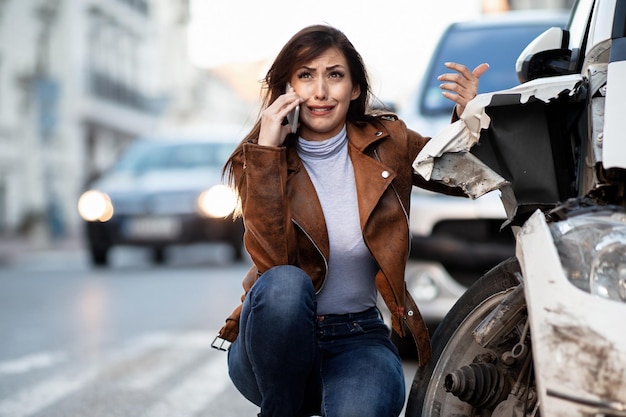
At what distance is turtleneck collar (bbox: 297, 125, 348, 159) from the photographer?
3367 mm

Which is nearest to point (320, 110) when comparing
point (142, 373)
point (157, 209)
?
point (142, 373)

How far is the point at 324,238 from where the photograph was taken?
3232 millimetres

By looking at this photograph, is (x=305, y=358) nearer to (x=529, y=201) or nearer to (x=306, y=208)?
(x=306, y=208)

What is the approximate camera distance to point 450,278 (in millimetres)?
5887

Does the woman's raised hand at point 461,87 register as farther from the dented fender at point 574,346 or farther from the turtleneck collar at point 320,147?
the dented fender at point 574,346

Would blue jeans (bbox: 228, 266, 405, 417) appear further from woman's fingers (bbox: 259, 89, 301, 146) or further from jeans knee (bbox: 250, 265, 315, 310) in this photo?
woman's fingers (bbox: 259, 89, 301, 146)

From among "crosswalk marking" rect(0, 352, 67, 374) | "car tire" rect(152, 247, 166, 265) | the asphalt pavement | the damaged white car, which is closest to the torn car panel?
the damaged white car

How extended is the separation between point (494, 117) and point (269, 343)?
2.71ft

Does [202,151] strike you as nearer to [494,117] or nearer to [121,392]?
[121,392]

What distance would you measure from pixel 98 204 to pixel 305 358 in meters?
11.4

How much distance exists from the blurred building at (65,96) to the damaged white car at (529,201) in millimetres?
18370

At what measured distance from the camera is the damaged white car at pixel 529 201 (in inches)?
92.5

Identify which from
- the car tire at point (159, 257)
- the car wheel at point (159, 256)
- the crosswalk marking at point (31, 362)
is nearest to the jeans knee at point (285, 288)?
the crosswalk marking at point (31, 362)

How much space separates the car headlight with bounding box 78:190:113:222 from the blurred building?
6775mm
